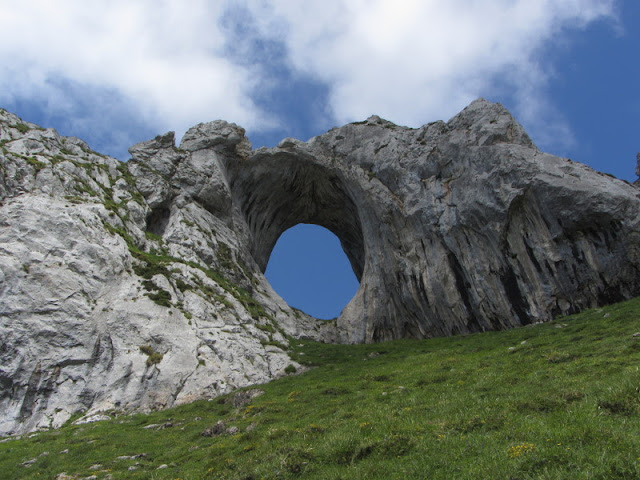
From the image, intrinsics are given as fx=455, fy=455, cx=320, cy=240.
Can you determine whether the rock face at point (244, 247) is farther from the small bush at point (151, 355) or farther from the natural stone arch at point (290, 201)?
the natural stone arch at point (290, 201)

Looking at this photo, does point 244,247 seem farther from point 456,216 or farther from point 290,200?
point 456,216

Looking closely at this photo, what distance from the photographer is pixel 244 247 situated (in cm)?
5859

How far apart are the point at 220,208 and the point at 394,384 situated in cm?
4245

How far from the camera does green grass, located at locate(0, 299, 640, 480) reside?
9.49 metres

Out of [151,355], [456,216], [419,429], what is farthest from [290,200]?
[419,429]

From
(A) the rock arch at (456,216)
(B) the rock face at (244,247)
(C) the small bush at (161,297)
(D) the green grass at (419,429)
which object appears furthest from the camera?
(A) the rock arch at (456,216)

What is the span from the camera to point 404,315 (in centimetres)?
5009

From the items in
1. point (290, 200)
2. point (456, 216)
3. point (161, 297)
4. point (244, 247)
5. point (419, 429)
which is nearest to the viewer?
point (419, 429)

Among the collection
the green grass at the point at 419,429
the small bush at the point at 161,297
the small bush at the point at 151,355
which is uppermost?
the small bush at the point at 161,297

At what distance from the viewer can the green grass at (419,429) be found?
9492 millimetres

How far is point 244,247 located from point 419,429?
48.0 metres

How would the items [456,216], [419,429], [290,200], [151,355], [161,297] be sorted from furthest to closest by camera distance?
1. [290,200]
2. [456,216]
3. [161,297]
4. [151,355]
5. [419,429]

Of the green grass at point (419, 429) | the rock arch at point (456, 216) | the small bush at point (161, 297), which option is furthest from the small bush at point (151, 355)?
the rock arch at point (456, 216)

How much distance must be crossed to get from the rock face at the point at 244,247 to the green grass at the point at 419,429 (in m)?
6.53
